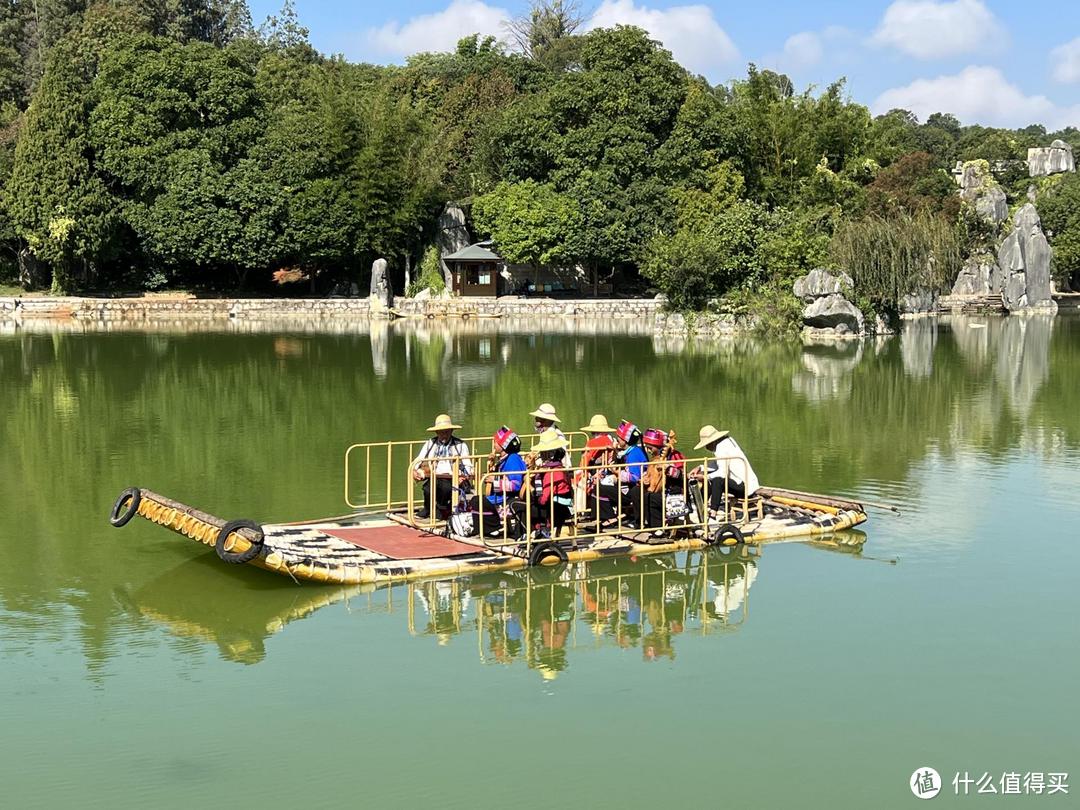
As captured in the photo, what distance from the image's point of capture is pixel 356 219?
50656 millimetres

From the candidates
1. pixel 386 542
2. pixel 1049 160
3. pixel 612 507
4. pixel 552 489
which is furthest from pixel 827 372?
pixel 1049 160

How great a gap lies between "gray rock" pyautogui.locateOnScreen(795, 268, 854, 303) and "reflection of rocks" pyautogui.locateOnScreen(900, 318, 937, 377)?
2.46 m

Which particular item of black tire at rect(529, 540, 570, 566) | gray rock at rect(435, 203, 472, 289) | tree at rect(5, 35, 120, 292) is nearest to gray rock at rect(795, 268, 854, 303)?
gray rock at rect(435, 203, 472, 289)

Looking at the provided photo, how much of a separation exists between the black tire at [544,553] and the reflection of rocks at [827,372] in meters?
13.7

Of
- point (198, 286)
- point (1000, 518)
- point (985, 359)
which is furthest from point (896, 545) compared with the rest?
point (198, 286)

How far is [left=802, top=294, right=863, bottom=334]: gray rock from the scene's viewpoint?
39.5 meters

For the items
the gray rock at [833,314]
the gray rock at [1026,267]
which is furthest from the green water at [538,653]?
the gray rock at [1026,267]

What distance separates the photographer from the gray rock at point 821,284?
130 ft

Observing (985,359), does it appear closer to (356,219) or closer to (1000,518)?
(1000,518)

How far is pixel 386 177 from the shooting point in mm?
51406

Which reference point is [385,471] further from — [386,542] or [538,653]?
[538,653]

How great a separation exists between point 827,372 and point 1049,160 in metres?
58.0

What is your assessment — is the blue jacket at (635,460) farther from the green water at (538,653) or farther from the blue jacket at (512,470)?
the blue jacket at (512,470)

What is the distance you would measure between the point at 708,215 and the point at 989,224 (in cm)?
2304
